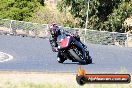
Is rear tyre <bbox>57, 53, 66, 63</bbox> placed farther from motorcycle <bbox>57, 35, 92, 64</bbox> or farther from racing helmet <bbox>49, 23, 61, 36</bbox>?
racing helmet <bbox>49, 23, 61, 36</bbox>

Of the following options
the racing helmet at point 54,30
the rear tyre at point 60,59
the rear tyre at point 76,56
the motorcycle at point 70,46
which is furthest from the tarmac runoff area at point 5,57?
the racing helmet at point 54,30

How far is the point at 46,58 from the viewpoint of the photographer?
26.7m

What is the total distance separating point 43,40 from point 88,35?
164 inches

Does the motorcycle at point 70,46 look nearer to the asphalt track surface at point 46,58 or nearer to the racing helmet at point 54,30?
the racing helmet at point 54,30

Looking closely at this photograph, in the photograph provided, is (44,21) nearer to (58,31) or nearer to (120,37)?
(120,37)

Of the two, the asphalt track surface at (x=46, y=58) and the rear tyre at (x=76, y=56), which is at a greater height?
the rear tyre at (x=76, y=56)

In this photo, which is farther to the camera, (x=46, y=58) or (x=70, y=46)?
(x=46, y=58)

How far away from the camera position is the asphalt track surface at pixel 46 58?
2227 centimetres

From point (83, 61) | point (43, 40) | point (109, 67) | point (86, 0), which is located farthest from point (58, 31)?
point (86, 0)

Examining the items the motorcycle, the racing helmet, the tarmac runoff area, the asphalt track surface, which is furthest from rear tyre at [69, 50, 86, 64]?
the tarmac runoff area

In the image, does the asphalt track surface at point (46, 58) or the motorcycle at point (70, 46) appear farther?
the asphalt track surface at point (46, 58)

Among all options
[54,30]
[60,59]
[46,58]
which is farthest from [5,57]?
[54,30]

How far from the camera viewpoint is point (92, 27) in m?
46.9

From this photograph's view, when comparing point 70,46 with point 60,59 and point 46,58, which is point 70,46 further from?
point 46,58
